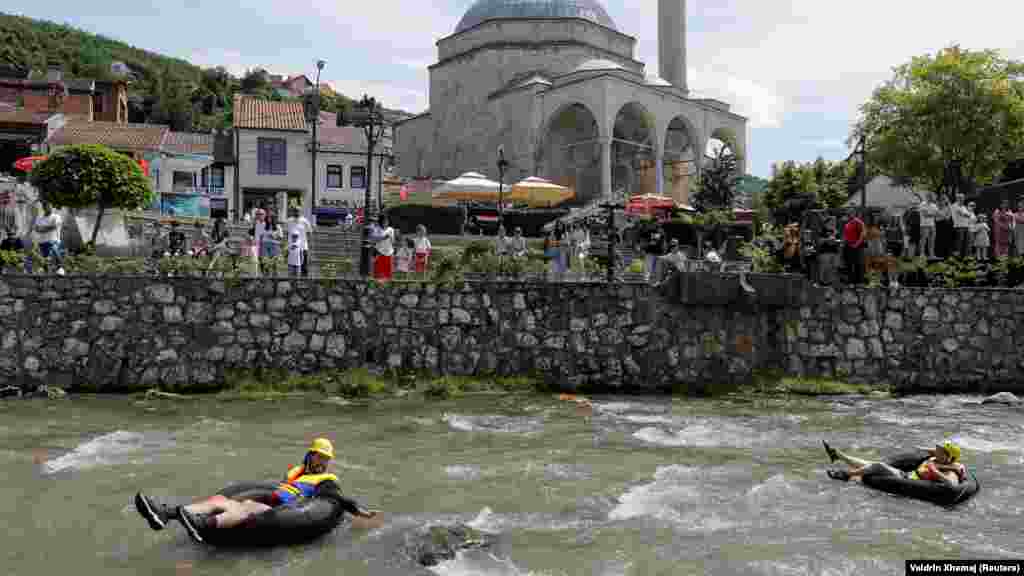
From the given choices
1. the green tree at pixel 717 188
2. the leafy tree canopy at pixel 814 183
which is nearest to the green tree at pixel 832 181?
the leafy tree canopy at pixel 814 183

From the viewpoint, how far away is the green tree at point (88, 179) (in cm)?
1608

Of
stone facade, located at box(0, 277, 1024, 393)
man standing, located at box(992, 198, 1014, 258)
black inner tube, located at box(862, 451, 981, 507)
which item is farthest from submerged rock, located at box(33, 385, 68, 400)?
man standing, located at box(992, 198, 1014, 258)

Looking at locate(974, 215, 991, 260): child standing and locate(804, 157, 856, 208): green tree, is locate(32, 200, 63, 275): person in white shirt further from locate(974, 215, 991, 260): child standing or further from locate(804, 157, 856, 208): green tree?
locate(804, 157, 856, 208): green tree

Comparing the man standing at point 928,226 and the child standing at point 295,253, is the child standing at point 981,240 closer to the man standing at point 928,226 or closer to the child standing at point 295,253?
the man standing at point 928,226

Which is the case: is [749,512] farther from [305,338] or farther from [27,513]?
[305,338]

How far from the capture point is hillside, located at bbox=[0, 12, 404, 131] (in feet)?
223

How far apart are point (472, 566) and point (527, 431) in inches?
176

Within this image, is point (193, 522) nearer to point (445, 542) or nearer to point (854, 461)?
point (445, 542)

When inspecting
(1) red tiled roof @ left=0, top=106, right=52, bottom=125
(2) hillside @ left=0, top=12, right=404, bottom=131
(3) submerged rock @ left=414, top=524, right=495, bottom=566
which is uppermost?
(2) hillside @ left=0, top=12, right=404, bottom=131

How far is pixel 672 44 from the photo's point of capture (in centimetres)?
4191

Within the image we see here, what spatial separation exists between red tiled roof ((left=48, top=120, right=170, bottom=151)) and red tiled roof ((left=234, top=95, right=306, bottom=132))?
318 centimetres

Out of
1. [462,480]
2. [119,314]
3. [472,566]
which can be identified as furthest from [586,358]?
[472,566]

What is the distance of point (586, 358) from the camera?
1325cm

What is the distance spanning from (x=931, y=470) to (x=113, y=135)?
110 ft
